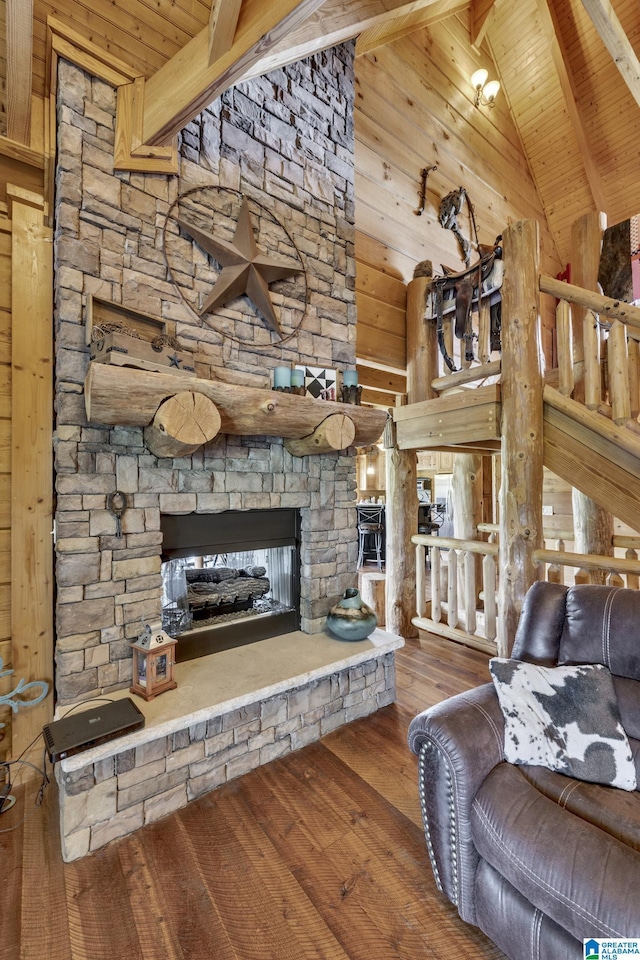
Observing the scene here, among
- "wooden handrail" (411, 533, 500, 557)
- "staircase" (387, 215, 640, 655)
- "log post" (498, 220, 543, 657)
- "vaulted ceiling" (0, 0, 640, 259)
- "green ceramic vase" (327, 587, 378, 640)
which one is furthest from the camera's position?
"wooden handrail" (411, 533, 500, 557)

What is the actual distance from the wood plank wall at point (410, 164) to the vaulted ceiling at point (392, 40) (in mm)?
247

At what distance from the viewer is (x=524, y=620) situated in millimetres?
1811

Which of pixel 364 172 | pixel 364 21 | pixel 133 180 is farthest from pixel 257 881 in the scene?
pixel 364 172

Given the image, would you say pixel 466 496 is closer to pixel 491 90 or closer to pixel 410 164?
pixel 410 164

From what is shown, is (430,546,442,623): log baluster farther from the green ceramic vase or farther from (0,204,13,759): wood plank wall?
(0,204,13,759): wood plank wall

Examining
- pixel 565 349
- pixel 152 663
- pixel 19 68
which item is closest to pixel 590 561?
pixel 565 349

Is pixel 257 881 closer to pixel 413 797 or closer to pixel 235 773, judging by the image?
pixel 235 773

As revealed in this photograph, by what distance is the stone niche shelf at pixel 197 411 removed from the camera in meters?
1.77

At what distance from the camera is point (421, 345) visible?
3807 mm

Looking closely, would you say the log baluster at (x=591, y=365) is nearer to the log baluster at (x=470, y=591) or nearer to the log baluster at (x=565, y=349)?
the log baluster at (x=565, y=349)

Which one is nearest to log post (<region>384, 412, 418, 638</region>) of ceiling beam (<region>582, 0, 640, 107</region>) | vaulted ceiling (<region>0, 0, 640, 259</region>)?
vaulted ceiling (<region>0, 0, 640, 259</region>)

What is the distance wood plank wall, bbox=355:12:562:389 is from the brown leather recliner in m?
2.70

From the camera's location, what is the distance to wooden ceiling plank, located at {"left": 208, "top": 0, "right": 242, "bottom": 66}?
164cm

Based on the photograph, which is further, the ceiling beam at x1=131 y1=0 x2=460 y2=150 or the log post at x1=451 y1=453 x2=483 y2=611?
the log post at x1=451 y1=453 x2=483 y2=611
